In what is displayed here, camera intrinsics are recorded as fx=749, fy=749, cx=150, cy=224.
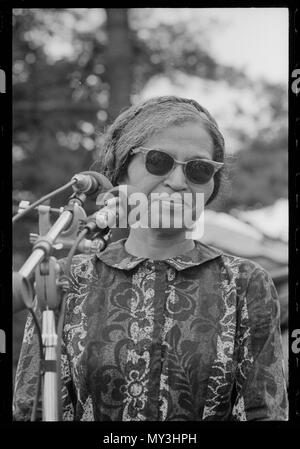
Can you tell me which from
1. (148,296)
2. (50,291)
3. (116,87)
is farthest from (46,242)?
(116,87)

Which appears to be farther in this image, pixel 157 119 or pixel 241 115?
pixel 241 115

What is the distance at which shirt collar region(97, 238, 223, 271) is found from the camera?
191cm

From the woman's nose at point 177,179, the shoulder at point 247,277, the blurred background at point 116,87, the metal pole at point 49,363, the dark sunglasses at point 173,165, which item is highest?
the blurred background at point 116,87

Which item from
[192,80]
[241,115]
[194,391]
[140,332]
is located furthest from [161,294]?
[192,80]

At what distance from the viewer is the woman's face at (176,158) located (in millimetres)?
1848

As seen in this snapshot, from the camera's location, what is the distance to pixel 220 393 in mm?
1769

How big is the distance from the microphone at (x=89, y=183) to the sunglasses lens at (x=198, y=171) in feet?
0.80

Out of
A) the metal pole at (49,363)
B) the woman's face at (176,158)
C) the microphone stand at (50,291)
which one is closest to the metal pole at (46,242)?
the microphone stand at (50,291)

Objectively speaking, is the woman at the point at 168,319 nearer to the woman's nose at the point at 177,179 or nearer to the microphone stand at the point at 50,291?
the woman's nose at the point at 177,179

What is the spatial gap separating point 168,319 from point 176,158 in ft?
1.31

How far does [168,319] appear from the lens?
184 cm

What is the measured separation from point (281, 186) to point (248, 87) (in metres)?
0.72
